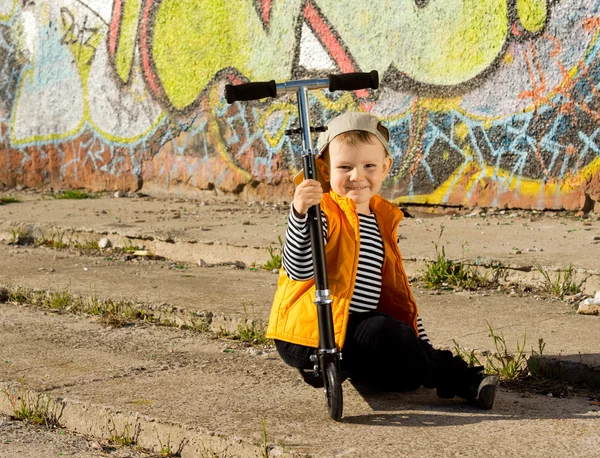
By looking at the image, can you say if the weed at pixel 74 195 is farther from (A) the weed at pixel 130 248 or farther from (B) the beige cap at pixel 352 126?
(B) the beige cap at pixel 352 126

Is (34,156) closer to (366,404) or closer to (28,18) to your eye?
(28,18)

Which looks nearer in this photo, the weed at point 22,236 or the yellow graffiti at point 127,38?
the weed at point 22,236

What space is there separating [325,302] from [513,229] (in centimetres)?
363

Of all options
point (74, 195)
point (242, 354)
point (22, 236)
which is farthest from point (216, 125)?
point (242, 354)

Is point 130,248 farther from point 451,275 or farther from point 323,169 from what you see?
point 323,169

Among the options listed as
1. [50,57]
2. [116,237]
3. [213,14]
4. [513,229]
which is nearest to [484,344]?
[513,229]

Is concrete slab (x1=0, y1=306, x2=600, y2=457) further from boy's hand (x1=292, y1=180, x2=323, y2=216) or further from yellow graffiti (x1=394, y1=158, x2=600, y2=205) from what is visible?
yellow graffiti (x1=394, y1=158, x2=600, y2=205)

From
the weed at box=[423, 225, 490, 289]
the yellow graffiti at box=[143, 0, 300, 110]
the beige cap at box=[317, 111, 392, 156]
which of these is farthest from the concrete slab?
the yellow graffiti at box=[143, 0, 300, 110]

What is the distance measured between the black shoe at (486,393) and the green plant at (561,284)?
170 cm

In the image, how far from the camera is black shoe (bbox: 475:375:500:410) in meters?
3.12

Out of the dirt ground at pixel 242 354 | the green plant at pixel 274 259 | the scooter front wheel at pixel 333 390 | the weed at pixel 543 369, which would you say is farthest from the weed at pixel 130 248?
the scooter front wheel at pixel 333 390

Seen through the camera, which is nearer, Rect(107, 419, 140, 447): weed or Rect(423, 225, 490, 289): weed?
Rect(107, 419, 140, 447): weed

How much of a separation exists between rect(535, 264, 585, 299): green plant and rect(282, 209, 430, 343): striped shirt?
154 centimetres

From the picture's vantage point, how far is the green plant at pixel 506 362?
140 inches
